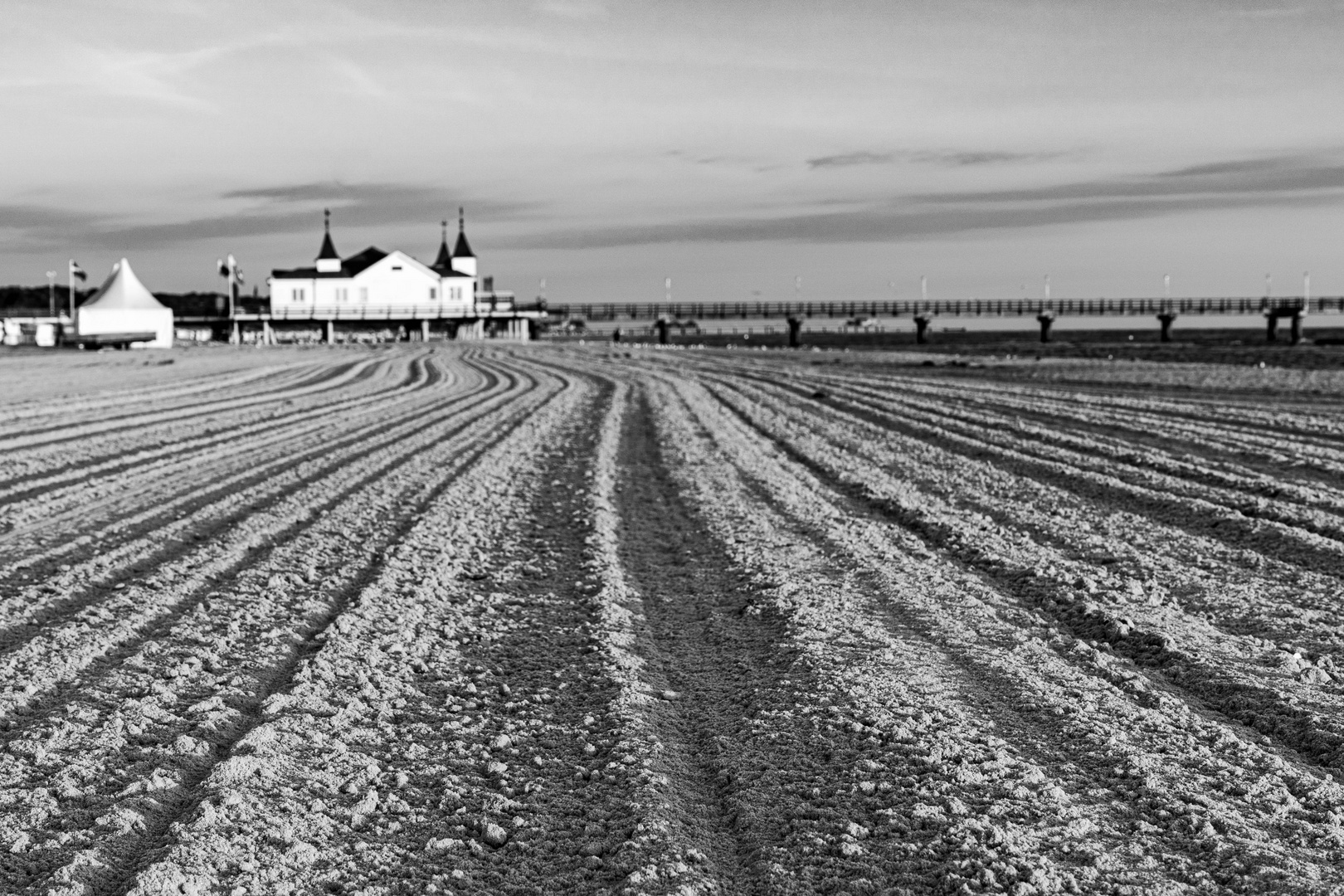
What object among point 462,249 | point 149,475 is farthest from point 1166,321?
point 149,475

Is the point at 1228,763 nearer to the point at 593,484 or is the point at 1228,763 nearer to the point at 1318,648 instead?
the point at 1318,648

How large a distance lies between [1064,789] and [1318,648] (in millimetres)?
2573

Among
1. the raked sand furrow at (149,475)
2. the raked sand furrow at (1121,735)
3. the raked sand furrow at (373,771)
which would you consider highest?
the raked sand furrow at (149,475)

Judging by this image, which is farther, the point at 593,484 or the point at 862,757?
the point at 593,484

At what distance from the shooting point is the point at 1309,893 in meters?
3.73

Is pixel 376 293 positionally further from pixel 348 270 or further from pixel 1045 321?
pixel 1045 321

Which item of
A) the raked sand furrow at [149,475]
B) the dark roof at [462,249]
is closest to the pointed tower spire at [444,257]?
the dark roof at [462,249]

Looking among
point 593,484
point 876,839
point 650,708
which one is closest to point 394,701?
point 650,708

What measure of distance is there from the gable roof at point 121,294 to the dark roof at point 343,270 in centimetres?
2492

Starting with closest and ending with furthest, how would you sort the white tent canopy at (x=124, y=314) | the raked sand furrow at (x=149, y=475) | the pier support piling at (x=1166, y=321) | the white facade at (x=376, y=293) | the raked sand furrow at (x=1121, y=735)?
1. the raked sand furrow at (x=1121, y=735)
2. the raked sand furrow at (x=149, y=475)
3. the white tent canopy at (x=124, y=314)
4. the white facade at (x=376, y=293)
5. the pier support piling at (x=1166, y=321)

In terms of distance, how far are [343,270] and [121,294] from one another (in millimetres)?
29088

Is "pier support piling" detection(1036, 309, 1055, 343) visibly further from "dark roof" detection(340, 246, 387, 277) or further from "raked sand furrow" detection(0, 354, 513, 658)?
"raked sand furrow" detection(0, 354, 513, 658)

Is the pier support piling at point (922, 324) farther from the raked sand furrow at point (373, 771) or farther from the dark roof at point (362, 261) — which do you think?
the raked sand furrow at point (373, 771)

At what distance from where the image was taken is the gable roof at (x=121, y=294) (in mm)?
67750
